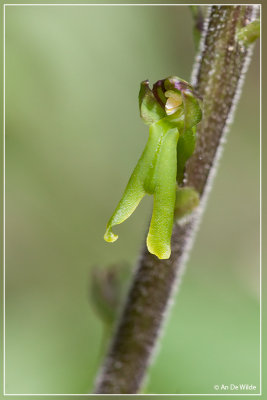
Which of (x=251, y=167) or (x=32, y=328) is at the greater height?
(x=251, y=167)

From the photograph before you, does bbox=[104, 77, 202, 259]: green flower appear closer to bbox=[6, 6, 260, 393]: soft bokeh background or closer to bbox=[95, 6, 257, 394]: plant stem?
bbox=[95, 6, 257, 394]: plant stem

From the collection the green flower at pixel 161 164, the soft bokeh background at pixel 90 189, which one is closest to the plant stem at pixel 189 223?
the green flower at pixel 161 164

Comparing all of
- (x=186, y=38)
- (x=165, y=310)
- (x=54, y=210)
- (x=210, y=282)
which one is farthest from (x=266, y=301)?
(x=186, y=38)

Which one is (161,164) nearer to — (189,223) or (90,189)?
(189,223)

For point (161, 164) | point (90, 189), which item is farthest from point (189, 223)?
point (90, 189)

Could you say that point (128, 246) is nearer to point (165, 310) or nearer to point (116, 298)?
point (116, 298)

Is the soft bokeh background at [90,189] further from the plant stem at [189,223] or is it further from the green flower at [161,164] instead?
the green flower at [161,164]
